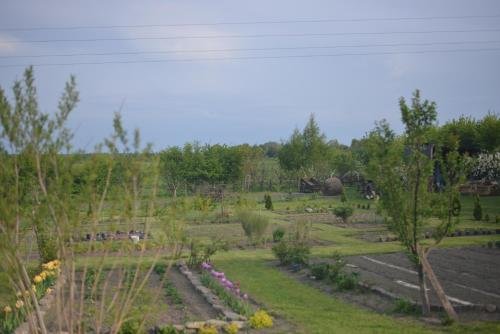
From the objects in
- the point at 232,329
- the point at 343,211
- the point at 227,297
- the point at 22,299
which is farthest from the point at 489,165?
the point at 22,299

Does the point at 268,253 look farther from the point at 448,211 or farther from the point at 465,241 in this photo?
the point at 448,211

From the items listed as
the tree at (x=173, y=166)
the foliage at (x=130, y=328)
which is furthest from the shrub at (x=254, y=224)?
the tree at (x=173, y=166)

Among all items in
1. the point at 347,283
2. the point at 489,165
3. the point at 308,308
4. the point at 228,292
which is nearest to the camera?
the point at 308,308

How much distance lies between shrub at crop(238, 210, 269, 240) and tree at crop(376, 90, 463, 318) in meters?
7.88

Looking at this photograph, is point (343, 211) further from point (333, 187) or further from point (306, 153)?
point (306, 153)

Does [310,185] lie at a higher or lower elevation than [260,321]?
higher

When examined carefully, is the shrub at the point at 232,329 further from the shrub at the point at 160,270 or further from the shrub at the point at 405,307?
the shrub at the point at 160,270

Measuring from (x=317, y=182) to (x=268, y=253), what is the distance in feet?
78.4

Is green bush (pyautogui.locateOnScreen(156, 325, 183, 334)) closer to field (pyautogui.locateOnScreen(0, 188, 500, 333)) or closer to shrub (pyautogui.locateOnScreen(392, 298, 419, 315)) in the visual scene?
field (pyautogui.locateOnScreen(0, 188, 500, 333))

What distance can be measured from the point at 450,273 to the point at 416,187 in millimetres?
4583

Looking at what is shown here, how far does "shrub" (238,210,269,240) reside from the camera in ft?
53.9

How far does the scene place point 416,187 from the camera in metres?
8.45

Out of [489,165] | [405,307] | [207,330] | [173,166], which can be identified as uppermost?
[489,165]

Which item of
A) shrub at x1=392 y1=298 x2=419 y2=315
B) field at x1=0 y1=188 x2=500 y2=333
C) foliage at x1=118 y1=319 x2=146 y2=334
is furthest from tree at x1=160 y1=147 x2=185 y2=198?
foliage at x1=118 y1=319 x2=146 y2=334
